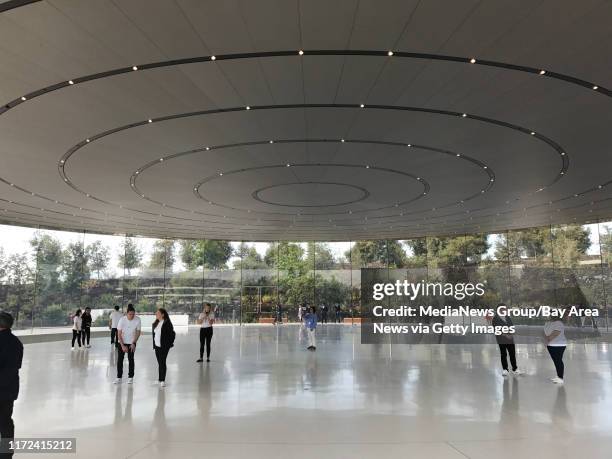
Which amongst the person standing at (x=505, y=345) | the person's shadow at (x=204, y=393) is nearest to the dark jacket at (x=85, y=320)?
the person's shadow at (x=204, y=393)

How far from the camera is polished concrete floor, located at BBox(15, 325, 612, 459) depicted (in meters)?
6.55

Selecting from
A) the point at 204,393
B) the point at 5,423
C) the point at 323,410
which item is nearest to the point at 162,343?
the point at 204,393

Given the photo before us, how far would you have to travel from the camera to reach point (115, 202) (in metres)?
23.5

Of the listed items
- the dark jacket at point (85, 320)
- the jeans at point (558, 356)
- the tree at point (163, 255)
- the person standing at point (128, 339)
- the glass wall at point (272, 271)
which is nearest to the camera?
the person standing at point (128, 339)

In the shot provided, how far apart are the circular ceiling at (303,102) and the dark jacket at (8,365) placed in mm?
5030

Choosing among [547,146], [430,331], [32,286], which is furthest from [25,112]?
[32,286]

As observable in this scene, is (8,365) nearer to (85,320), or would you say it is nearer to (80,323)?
(80,323)

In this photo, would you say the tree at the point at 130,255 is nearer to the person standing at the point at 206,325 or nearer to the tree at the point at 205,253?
the tree at the point at 205,253

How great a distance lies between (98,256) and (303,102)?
3205cm

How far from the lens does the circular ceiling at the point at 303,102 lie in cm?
768

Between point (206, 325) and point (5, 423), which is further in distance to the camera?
point (206, 325)

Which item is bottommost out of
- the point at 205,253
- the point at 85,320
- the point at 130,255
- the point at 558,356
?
the point at 558,356

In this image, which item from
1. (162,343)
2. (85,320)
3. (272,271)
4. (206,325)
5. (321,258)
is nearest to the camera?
(162,343)

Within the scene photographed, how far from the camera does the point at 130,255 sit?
40344 mm
